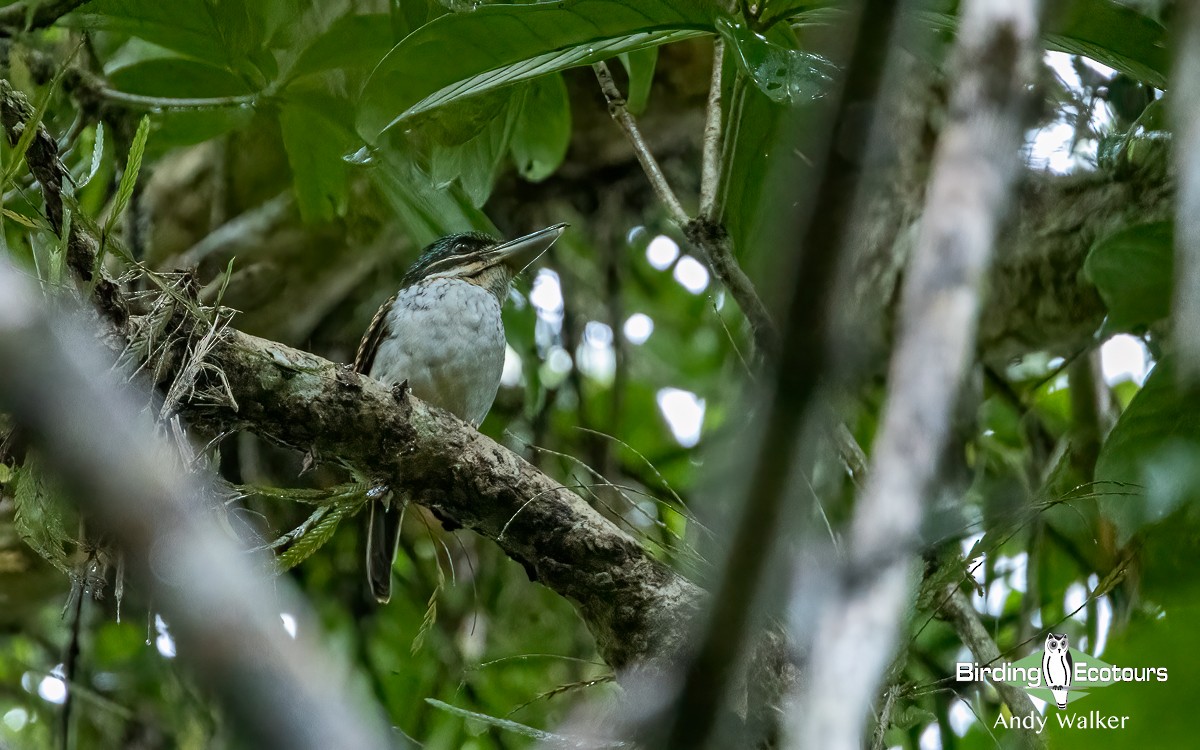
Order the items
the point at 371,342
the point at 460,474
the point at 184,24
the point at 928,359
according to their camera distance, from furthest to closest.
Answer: the point at 371,342 → the point at 184,24 → the point at 460,474 → the point at 928,359

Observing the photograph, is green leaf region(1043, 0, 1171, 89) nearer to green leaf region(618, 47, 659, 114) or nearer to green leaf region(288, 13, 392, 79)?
green leaf region(618, 47, 659, 114)

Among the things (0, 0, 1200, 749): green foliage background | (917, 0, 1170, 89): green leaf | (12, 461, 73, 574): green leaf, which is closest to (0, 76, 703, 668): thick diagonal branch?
(0, 0, 1200, 749): green foliage background

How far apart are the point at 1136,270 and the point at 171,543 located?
7.96ft

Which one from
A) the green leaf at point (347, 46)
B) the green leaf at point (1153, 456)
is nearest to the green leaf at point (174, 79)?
the green leaf at point (347, 46)

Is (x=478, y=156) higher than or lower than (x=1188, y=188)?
higher

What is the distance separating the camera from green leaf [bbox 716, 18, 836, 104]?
2.17 metres

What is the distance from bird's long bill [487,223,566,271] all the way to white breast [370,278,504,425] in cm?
29

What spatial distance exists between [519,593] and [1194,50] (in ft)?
10.2

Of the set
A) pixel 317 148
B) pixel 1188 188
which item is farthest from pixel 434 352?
pixel 1188 188

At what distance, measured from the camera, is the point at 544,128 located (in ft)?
11.0

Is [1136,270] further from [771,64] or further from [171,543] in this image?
[171,543]

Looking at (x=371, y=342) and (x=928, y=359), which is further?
(x=371, y=342)

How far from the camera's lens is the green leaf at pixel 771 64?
85.4 inches

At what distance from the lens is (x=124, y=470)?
23.2 inches
